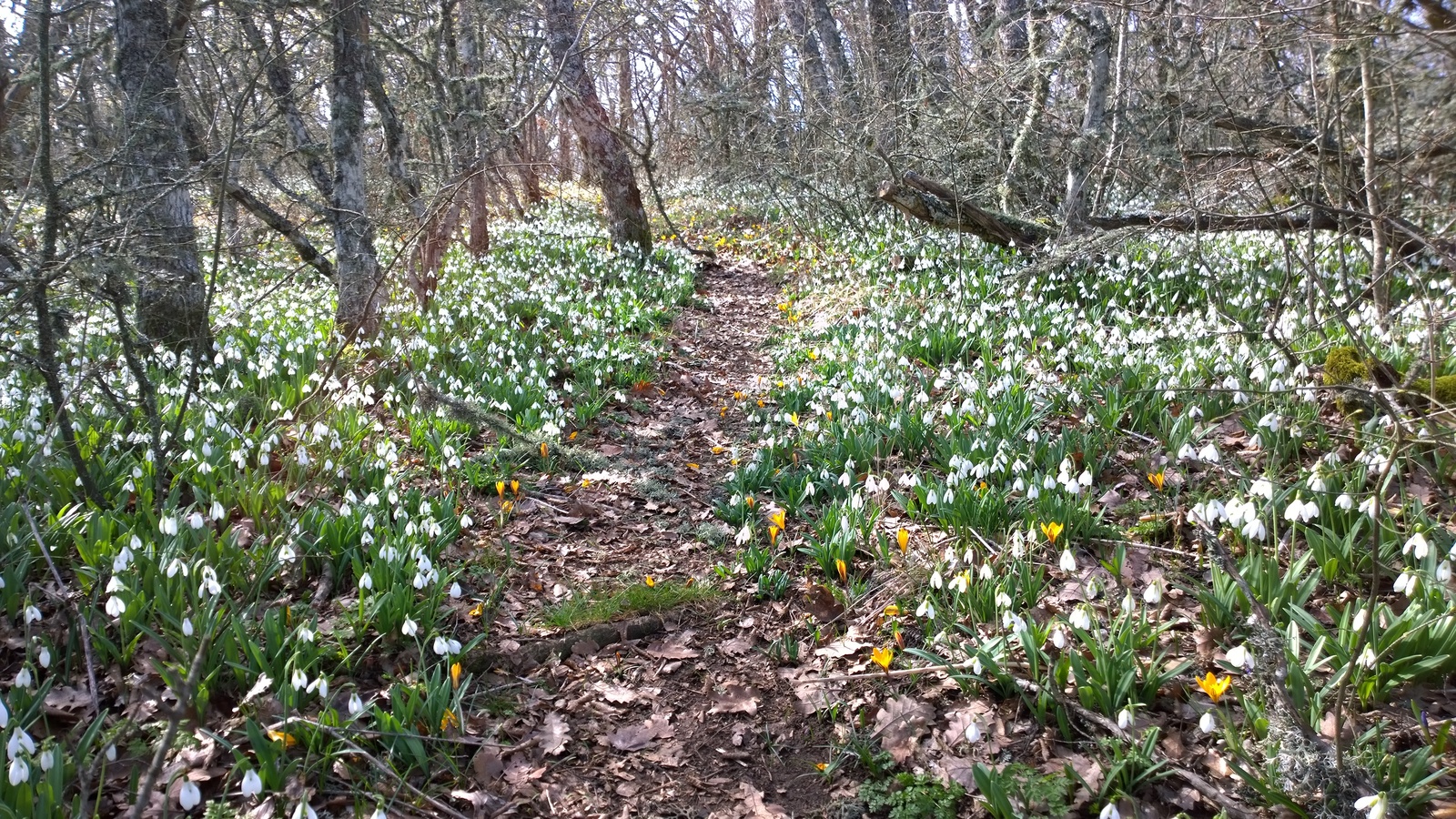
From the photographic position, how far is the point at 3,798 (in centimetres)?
197

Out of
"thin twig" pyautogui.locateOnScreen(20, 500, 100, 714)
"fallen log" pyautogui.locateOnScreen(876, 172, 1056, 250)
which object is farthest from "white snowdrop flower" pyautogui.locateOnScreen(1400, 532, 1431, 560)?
"fallen log" pyautogui.locateOnScreen(876, 172, 1056, 250)

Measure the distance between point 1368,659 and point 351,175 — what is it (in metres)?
6.31

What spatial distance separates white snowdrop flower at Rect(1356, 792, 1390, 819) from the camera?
6.01 ft

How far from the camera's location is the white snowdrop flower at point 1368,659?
2.28 meters

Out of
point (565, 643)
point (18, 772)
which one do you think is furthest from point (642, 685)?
point (18, 772)

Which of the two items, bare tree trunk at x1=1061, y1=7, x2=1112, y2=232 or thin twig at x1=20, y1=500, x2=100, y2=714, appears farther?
bare tree trunk at x1=1061, y1=7, x2=1112, y2=232

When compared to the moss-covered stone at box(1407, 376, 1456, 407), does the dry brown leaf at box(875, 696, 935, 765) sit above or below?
below

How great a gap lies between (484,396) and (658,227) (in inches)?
351

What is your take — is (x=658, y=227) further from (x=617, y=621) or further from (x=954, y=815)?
(x=954, y=815)

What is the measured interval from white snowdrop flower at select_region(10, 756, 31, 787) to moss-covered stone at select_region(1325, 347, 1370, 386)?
519cm

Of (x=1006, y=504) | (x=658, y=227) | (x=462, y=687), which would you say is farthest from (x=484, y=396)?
(x=658, y=227)

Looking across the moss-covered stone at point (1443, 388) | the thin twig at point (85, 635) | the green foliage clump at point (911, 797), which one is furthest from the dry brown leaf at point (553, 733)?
the moss-covered stone at point (1443, 388)

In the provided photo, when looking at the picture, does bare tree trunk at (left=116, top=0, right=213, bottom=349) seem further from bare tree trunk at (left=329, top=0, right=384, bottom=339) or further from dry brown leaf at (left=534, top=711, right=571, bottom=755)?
dry brown leaf at (left=534, top=711, right=571, bottom=755)

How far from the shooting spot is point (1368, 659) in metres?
2.31
